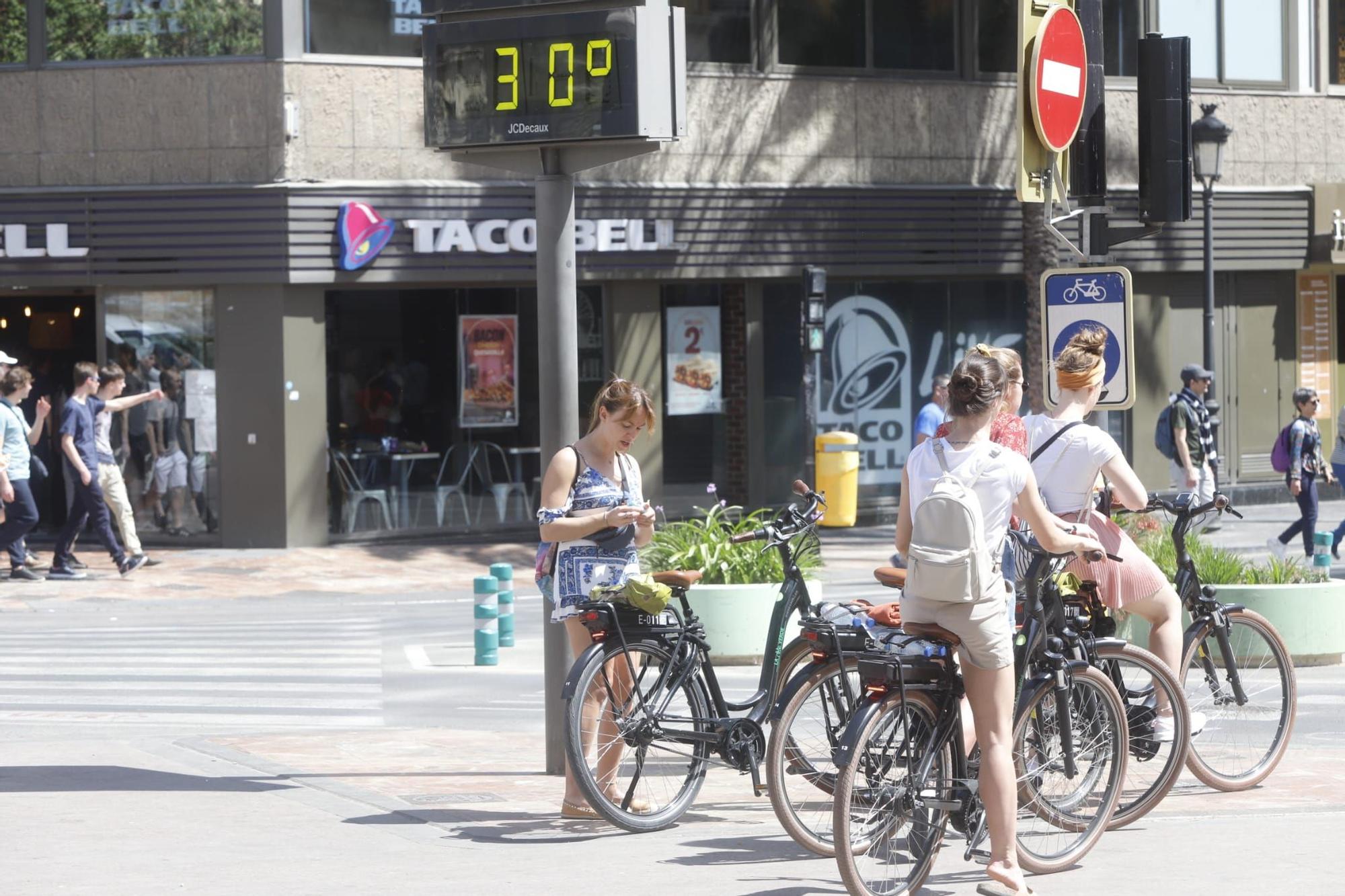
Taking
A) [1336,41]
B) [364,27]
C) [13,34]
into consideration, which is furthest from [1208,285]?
[13,34]

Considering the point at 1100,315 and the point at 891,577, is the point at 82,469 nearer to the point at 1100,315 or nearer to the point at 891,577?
the point at 1100,315

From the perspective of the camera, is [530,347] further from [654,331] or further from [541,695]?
[541,695]

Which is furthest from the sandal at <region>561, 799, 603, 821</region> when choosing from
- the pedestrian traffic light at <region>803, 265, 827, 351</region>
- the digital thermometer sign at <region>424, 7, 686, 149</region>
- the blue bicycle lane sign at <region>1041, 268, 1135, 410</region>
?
the pedestrian traffic light at <region>803, 265, 827, 351</region>

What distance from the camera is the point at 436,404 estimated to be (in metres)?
21.4

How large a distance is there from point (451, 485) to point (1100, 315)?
1292 centimetres

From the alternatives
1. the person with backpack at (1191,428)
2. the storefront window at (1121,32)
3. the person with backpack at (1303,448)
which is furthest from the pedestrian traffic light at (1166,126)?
the storefront window at (1121,32)

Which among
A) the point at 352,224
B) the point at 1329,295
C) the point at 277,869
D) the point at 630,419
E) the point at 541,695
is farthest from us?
the point at 1329,295

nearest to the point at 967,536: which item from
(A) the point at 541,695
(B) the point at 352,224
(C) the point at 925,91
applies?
(A) the point at 541,695

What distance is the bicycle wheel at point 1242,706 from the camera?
7770 mm

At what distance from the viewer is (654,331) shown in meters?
22.1

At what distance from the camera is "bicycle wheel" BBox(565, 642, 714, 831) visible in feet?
23.2

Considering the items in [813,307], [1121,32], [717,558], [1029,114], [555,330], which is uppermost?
[1121,32]

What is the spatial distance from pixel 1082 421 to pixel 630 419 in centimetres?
174

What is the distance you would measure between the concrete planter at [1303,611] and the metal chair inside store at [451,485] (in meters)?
11.5
